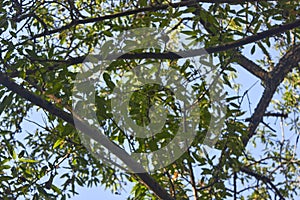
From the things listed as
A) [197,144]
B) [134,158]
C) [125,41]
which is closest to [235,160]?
[197,144]

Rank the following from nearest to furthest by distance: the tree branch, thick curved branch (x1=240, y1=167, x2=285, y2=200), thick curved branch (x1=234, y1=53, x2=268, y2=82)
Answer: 1. the tree branch
2. thick curved branch (x1=240, y1=167, x2=285, y2=200)
3. thick curved branch (x1=234, y1=53, x2=268, y2=82)

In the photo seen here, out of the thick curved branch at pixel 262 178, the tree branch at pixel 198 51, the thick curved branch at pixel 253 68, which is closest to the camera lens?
the tree branch at pixel 198 51

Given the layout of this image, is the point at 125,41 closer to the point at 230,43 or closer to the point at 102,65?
the point at 102,65

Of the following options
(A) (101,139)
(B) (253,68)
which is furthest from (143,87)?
(B) (253,68)

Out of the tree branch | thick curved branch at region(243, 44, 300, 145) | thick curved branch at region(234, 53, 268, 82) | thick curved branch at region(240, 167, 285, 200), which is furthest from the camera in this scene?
thick curved branch at region(234, 53, 268, 82)

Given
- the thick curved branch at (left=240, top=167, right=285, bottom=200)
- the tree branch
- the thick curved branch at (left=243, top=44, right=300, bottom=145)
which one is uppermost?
the thick curved branch at (left=243, top=44, right=300, bottom=145)

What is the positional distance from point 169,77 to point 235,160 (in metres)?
0.70

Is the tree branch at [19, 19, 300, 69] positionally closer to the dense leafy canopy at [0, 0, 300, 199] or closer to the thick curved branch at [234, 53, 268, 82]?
the dense leafy canopy at [0, 0, 300, 199]

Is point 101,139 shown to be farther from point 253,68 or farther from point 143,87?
point 253,68

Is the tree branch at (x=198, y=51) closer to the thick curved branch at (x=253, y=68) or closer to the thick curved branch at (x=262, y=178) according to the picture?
the thick curved branch at (x=262, y=178)

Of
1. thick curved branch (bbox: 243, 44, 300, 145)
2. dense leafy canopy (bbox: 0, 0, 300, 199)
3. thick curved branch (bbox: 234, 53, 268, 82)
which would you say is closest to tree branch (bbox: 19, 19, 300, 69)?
dense leafy canopy (bbox: 0, 0, 300, 199)

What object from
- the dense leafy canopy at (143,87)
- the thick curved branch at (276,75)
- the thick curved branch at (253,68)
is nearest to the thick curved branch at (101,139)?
the dense leafy canopy at (143,87)

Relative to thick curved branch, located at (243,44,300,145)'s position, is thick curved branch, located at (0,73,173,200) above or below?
below

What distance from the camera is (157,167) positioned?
11.3 feet
